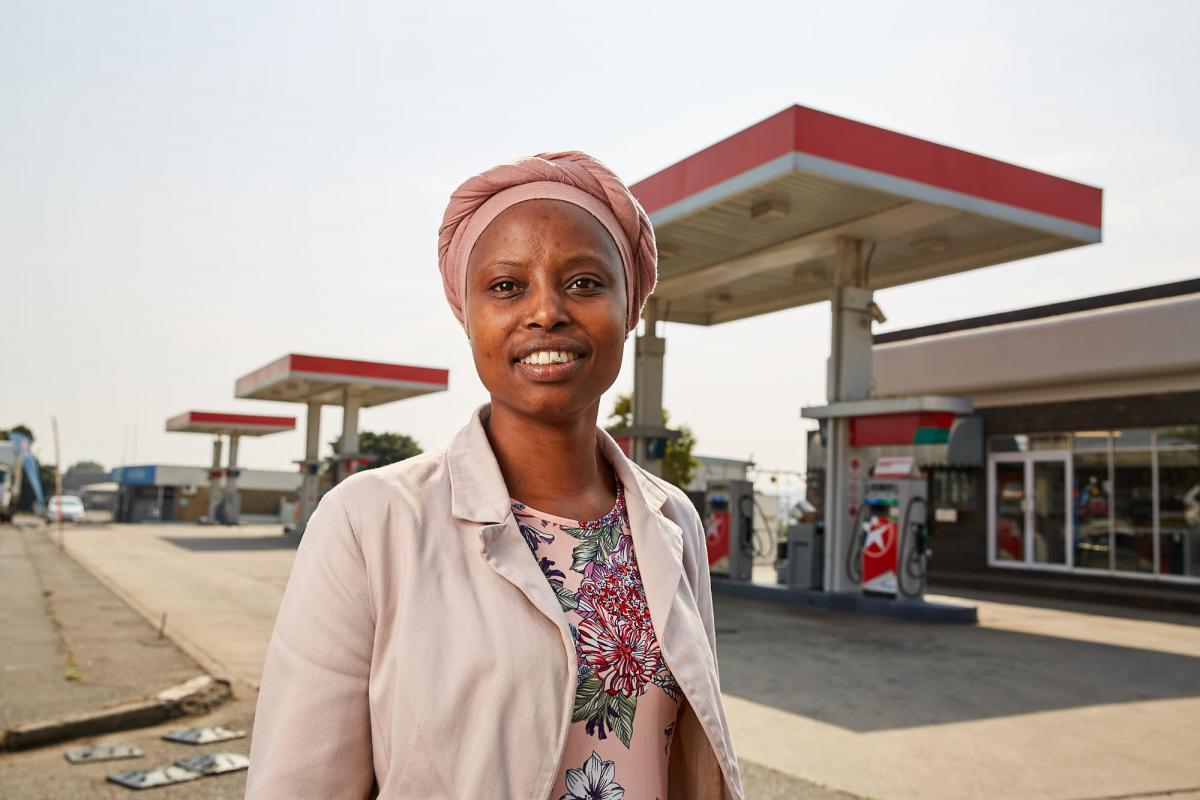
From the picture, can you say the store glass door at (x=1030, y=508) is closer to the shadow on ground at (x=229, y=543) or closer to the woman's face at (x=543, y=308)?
the shadow on ground at (x=229, y=543)

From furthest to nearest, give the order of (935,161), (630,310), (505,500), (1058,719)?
(935,161) < (1058,719) < (630,310) < (505,500)

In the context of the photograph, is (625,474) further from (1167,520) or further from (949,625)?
A: (1167,520)

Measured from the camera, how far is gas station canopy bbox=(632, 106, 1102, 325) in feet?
35.1

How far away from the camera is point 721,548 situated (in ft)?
52.0

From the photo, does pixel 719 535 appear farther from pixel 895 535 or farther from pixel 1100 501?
pixel 1100 501

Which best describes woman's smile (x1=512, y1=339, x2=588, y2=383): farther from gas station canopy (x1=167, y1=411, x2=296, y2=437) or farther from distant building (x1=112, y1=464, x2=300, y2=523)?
distant building (x1=112, y1=464, x2=300, y2=523)

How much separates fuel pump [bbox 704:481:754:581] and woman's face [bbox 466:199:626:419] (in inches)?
562

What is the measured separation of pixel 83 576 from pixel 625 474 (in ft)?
57.2

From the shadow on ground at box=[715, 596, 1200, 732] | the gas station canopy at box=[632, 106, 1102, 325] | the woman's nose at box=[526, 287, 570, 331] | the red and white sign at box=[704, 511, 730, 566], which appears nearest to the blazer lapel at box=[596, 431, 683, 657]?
the woman's nose at box=[526, 287, 570, 331]

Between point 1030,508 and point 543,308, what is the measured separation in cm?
1825

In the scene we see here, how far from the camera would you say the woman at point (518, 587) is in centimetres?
127

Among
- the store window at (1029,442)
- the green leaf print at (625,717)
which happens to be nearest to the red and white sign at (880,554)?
the store window at (1029,442)

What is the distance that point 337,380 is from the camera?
89.6 ft

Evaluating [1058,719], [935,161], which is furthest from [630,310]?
[935,161]
